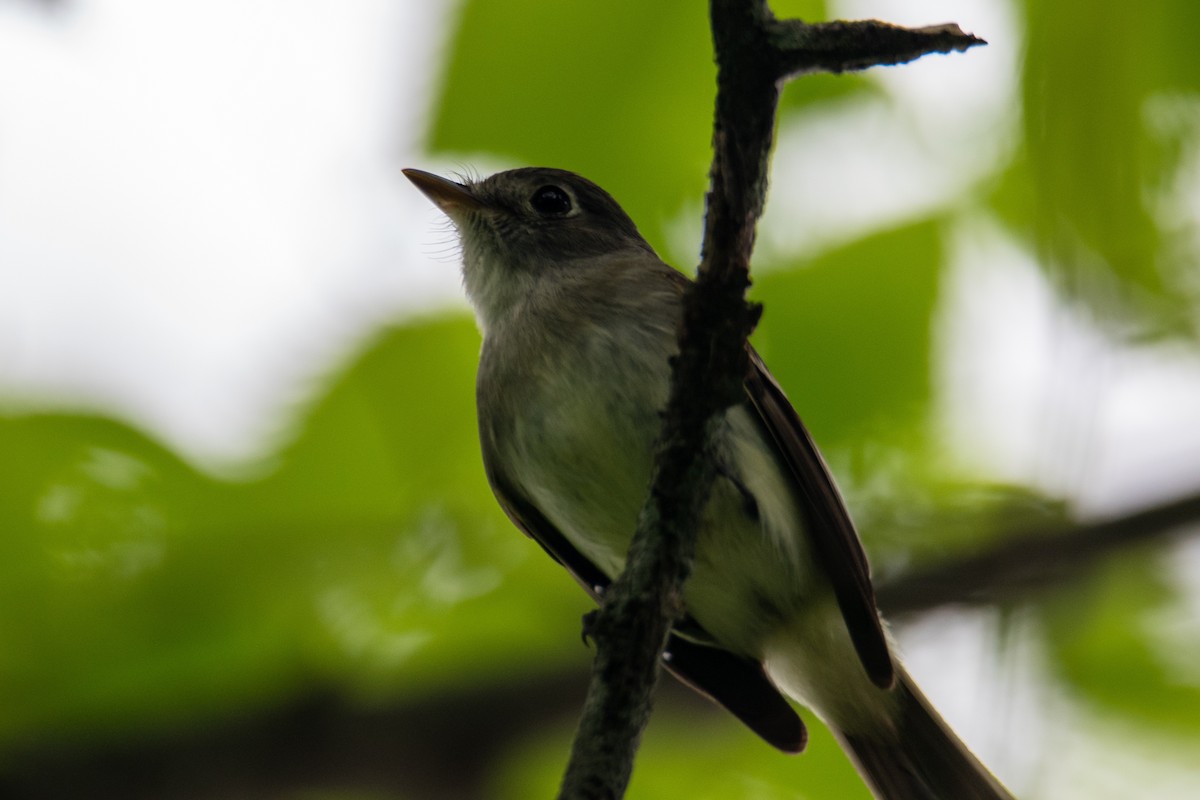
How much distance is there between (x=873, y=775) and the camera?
12.7ft

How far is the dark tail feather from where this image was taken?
162 inches

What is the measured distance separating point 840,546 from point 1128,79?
5.45ft

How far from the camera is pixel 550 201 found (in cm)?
495

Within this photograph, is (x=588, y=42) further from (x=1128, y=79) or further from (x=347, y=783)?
(x=347, y=783)

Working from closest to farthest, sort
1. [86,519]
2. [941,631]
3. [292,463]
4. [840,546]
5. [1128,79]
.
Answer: [1128,79] < [86,519] < [292,463] < [941,631] < [840,546]

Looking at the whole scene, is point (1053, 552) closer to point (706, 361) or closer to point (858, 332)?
point (858, 332)

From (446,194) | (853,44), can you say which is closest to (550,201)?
(446,194)

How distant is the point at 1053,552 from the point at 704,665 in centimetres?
172

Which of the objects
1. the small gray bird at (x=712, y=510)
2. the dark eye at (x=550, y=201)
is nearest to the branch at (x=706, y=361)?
the small gray bird at (x=712, y=510)

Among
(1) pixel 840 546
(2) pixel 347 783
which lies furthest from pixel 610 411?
(2) pixel 347 783

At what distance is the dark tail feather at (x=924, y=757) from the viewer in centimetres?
411

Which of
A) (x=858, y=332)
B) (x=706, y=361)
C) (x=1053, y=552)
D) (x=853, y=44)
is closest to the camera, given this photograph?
(x=853, y=44)

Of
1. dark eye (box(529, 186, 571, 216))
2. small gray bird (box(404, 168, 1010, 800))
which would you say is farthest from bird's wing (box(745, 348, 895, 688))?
dark eye (box(529, 186, 571, 216))

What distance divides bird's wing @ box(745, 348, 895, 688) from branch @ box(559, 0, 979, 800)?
0.69 meters
